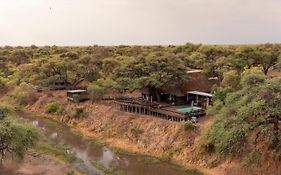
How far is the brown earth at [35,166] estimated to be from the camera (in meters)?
31.0

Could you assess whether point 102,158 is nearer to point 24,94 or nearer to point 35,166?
point 35,166

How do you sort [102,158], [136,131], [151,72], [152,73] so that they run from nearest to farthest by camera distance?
[102,158]
[136,131]
[152,73]
[151,72]

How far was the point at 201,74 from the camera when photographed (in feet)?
177

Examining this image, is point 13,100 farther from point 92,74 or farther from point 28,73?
point 92,74

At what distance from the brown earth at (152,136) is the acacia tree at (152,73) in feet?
12.5

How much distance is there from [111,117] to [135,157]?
1017 centimetres

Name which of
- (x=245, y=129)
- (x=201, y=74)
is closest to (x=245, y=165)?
(x=245, y=129)

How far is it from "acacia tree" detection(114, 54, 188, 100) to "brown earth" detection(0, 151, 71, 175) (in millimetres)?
15159

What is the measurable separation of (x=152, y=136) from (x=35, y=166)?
39.8ft

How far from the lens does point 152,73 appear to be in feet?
154

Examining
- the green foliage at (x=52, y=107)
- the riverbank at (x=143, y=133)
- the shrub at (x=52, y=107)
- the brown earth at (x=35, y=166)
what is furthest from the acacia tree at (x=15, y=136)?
the shrub at (x=52, y=107)

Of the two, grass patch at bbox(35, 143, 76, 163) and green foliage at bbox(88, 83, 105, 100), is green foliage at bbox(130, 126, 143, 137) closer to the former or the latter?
grass patch at bbox(35, 143, 76, 163)

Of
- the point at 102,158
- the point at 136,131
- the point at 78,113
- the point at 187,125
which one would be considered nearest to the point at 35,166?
the point at 102,158

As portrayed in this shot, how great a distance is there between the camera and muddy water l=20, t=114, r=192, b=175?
34.0 metres
